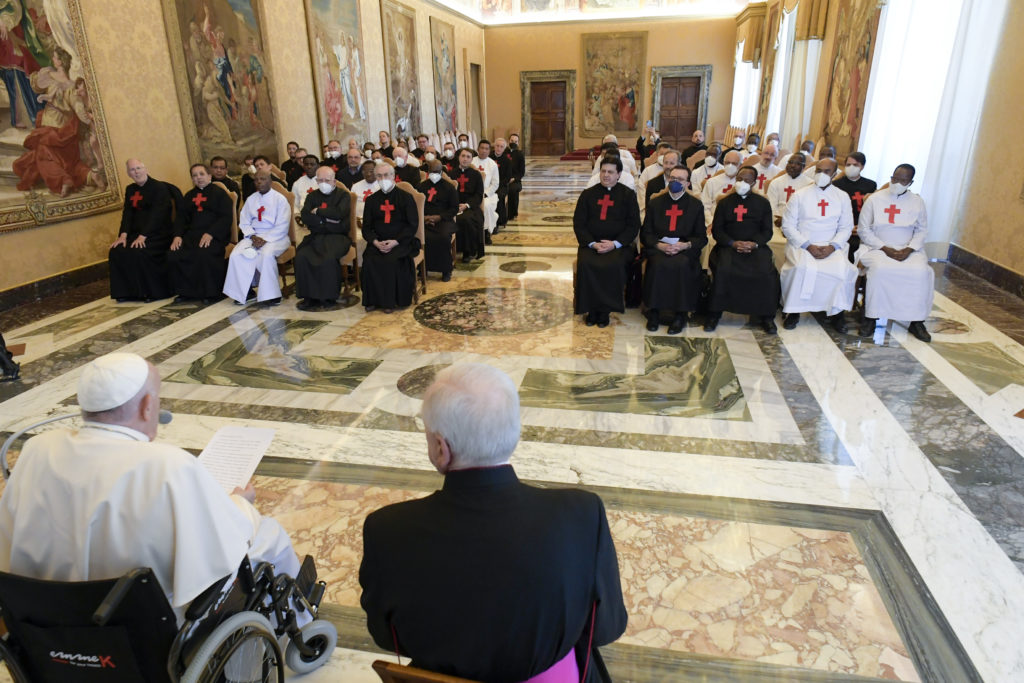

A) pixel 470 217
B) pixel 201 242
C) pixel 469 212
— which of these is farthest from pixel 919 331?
pixel 201 242

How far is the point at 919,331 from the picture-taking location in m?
5.38

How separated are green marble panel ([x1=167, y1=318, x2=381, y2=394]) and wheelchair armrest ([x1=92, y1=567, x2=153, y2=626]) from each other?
318cm

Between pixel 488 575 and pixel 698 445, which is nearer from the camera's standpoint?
pixel 488 575

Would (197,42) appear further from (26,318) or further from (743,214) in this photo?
(743,214)

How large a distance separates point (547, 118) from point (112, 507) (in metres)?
24.7

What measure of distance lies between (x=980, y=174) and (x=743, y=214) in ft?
12.2

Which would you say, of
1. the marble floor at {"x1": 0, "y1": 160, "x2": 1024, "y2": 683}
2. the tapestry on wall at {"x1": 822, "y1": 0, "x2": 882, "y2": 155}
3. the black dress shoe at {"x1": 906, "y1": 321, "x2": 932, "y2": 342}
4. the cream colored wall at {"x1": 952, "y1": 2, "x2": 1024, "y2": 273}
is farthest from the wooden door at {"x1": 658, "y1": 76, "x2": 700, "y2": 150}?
the black dress shoe at {"x1": 906, "y1": 321, "x2": 932, "y2": 342}

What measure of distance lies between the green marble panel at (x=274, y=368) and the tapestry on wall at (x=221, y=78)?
486 cm

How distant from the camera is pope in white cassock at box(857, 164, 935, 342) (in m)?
5.36

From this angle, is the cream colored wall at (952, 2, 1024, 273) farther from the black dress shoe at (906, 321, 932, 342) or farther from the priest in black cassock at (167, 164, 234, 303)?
the priest in black cassock at (167, 164, 234, 303)

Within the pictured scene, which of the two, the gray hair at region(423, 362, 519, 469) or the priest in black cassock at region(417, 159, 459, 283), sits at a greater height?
the gray hair at region(423, 362, 519, 469)

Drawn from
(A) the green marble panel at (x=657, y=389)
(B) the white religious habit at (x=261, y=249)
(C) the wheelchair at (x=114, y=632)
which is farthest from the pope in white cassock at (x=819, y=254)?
(C) the wheelchair at (x=114, y=632)

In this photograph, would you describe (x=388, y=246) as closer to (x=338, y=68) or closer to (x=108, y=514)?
(x=108, y=514)

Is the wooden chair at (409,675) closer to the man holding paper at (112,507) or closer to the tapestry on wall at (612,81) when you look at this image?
the man holding paper at (112,507)
